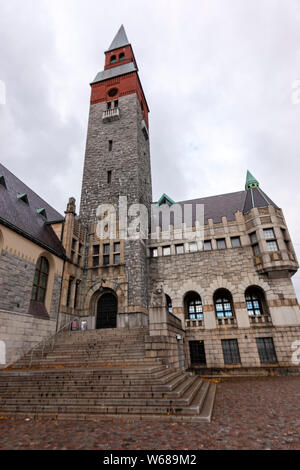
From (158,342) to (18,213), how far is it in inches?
495

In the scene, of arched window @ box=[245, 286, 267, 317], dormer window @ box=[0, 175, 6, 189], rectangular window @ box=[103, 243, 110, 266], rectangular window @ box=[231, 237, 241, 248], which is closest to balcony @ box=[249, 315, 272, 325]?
arched window @ box=[245, 286, 267, 317]

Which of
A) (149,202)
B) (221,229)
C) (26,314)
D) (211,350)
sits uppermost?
(149,202)

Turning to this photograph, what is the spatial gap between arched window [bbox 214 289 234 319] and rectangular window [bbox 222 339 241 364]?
7.17 feet

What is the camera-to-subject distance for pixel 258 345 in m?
18.6

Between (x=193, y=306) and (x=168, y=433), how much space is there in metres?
16.9

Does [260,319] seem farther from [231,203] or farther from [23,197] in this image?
[23,197]

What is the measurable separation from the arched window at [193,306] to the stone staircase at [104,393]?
34.8 feet

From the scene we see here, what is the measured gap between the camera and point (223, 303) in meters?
21.5

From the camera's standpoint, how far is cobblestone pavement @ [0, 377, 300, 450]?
5100 millimetres

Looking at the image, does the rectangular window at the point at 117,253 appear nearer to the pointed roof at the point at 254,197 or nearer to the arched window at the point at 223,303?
the arched window at the point at 223,303

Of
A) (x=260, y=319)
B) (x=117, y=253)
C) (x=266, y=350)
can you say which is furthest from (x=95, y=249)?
(x=266, y=350)

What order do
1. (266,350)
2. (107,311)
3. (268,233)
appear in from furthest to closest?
(268,233) < (107,311) < (266,350)
